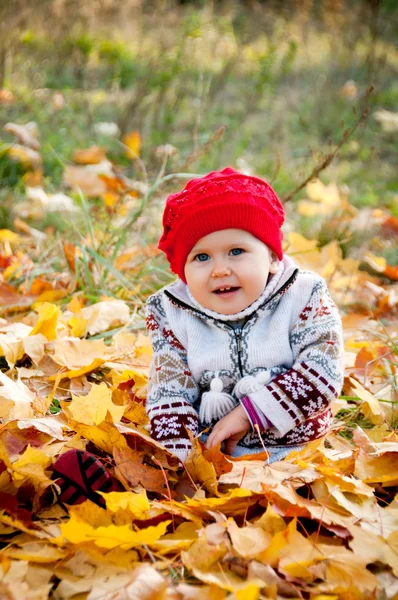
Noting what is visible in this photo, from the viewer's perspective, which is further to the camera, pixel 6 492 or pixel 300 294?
pixel 300 294

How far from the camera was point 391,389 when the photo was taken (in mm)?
2340

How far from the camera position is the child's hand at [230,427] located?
190cm

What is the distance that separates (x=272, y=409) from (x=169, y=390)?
12.2 inches

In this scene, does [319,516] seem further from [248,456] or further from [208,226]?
[208,226]

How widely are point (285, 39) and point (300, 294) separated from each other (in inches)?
240

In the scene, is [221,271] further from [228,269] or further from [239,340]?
[239,340]

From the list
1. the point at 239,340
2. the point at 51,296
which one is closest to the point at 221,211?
the point at 239,340

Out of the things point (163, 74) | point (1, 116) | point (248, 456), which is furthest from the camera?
point (163, 74)

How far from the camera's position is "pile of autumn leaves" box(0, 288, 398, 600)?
1.40 metres

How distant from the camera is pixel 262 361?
1980mm

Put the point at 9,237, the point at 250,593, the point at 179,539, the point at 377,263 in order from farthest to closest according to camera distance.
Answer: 1. the point at 377,263
2. the point at 9,237
3. the point at 179,539
4. the point at 250,593

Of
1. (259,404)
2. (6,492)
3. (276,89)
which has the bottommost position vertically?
(6,492)

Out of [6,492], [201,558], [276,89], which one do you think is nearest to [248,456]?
[201,558]

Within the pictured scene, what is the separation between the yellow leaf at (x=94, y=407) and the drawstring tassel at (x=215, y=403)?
0.28 m
